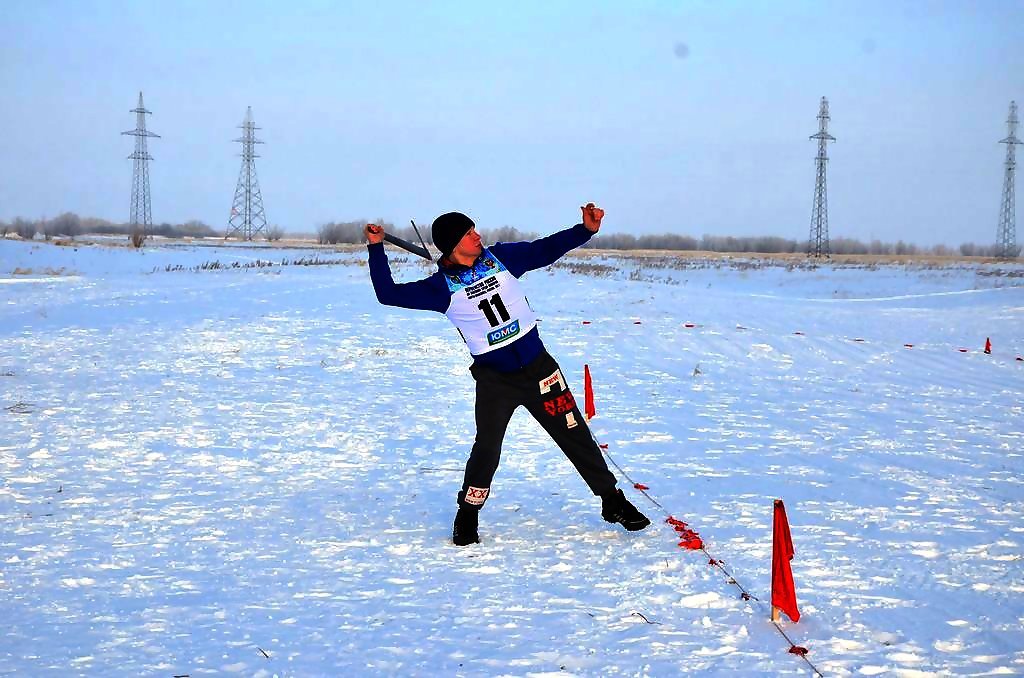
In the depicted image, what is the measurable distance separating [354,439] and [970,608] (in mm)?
5967

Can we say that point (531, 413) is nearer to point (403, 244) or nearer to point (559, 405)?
point (559, 405)

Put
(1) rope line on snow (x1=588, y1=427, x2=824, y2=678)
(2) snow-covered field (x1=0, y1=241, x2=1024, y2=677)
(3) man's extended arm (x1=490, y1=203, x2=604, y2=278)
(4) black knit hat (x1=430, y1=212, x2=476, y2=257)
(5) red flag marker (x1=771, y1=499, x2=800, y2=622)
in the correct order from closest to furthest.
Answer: (1) rope line on snow (x1=588, y1=427, x2=824, y2=678) → (2) snow-covered field (x1=0, y1=241, x2=1024, y2=677) → (5) red flag marker (x1=771, y1=499, x2=800, y2=622) → (4) black knit hat (x1=430, y1=212, x2=476, y2=257) → (3) man's extended arm (x1=490, y1=203, x2=604, y2=278)

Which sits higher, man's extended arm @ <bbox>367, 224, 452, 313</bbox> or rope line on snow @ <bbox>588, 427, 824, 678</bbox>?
man's extended arm @ <bbox>367, 224, 452, 313</bbox>

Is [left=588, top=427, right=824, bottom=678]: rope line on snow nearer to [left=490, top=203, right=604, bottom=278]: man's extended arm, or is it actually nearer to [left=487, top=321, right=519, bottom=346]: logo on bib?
[left=487, top=321, right=519, bottom=346]: logo on bib

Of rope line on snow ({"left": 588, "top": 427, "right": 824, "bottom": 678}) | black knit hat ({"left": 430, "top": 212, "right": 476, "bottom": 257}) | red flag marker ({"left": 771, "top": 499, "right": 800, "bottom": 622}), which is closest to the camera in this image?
rope line on snow ({"left": 588, "top": 427, "right": 824, "bottom": 678})

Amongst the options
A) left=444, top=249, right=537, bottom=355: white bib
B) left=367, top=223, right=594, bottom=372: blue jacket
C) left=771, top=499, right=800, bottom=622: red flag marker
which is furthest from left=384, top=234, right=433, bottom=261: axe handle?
left=771, top=499, right=800, bottom=622: red flag marker

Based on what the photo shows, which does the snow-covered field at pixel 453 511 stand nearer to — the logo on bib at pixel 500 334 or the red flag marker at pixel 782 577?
→ the red flag marker at pixel 782 577

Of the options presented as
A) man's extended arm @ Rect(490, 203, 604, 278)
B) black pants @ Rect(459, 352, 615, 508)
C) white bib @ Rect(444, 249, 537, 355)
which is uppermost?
man's extended arm @ Rect(490, 203, 604, 278)

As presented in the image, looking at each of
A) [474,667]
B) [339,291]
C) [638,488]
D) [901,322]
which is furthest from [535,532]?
[901,322]

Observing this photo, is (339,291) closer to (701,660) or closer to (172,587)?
(172,587)

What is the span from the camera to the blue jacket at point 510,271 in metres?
5.74

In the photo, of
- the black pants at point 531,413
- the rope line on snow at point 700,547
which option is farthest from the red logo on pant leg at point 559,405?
the rope line on snow at point 700,547

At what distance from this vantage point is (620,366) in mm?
14297

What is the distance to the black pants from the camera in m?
5.89
